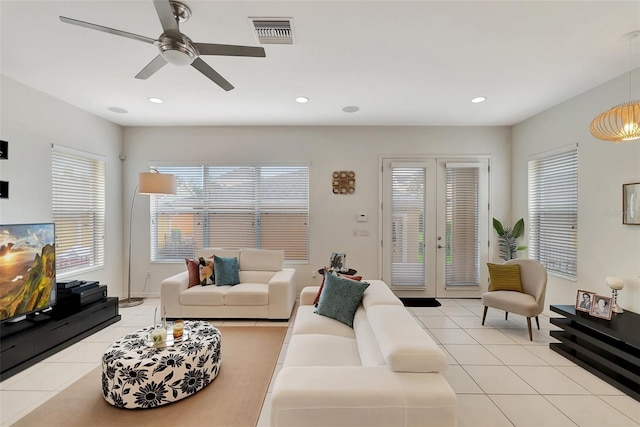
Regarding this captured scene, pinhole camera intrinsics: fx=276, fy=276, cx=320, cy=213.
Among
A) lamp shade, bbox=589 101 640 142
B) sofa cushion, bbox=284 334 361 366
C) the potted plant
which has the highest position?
lamp shade, bbox=589 101 640 142

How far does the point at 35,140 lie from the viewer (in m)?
3.29

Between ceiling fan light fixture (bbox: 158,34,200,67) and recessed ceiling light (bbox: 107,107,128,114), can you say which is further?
recessed ceiling light (bbox: 107,107,128,114)

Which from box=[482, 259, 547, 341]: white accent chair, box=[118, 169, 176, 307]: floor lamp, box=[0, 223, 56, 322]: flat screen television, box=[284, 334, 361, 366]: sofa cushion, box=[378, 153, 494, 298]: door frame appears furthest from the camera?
box=[378, 153, 494, 298]: door frame

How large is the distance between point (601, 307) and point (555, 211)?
1554 millimetres

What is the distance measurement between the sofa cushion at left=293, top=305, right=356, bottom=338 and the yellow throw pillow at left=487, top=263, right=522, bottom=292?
2.30m

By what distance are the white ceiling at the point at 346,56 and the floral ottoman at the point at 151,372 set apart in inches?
99.3

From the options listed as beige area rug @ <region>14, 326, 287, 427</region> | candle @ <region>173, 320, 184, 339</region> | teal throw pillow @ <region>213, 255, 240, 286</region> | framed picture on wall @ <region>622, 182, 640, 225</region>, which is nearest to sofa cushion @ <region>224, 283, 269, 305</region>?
teal throw pillow @ <region>213, 255, 240, 286</region>

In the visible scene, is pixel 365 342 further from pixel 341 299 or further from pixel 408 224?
pixel 408 224

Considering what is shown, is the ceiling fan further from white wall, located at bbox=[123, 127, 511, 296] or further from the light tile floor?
white wall, located at bbox=[123, 127, 511, 296]

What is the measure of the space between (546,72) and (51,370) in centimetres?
559

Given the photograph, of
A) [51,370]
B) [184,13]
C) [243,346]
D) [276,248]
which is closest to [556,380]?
[243,346]

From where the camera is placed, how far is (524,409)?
6.69 ft

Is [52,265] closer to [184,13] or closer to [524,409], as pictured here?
[184,13]

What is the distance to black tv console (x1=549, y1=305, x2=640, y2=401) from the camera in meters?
2.23
